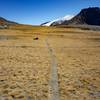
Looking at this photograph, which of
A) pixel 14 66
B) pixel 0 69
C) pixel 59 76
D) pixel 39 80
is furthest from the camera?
pixel 14 66

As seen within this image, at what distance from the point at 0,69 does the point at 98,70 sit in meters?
5.94

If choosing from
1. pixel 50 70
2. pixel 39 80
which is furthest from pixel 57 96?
pixel 50 70

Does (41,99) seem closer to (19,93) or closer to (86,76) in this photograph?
(19,93)

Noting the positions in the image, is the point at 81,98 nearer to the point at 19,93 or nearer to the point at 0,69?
the point at 19,93

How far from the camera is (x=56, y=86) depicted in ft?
41.2

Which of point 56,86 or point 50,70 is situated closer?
point 56,86

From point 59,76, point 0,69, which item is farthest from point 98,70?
point 0,69

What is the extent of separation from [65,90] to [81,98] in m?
1.30

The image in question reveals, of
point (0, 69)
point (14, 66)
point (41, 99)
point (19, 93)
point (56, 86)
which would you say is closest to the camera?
point (41, 99)

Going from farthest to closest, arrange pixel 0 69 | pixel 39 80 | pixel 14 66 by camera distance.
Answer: pixel 14 66 → pixel 0 69 → pixel 39 80

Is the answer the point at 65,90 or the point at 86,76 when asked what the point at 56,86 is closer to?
the point at 65,90

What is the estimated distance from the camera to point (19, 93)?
11414 mm

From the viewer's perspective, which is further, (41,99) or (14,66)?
(14,66)

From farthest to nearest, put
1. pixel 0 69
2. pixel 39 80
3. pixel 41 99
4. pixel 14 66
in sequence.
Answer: pixel 14 66, pixel 0 69, pixel 39 80, pixel 41 99
